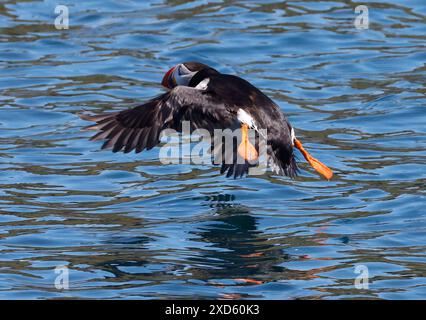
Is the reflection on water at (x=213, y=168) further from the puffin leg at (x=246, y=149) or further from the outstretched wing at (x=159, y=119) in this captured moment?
the outstretched wing at (x=159, y=119)

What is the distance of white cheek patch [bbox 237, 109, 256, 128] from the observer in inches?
267

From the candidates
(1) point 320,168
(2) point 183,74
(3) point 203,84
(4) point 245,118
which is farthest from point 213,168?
(4) point 245,118

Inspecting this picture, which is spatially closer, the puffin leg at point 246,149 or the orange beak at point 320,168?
the puffin leg at point 246,149

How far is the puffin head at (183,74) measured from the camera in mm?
7531

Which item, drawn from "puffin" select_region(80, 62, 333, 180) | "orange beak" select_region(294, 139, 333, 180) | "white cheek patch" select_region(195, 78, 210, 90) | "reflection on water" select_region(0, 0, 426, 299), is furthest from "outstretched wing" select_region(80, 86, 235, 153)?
"orange beak" select_region(294, 139, 333, 180)

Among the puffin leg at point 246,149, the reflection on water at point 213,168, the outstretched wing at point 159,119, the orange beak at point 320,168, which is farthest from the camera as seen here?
the orange beak at point 320,168

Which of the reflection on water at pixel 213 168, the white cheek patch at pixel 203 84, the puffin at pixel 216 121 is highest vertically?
the white cheek patch at pixel 203 84

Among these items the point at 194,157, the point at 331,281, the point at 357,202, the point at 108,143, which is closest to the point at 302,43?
the point at 194,157

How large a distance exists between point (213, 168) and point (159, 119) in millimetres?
1498

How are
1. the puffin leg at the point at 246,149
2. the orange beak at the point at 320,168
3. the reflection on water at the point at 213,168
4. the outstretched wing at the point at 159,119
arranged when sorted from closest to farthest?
the reflection on water at the point at 213,168, the outstretched wing at the point at 159,119, the puffin leg at the point at 246,149, the orange beak at the point at 320,168

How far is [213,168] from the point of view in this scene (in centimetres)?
818

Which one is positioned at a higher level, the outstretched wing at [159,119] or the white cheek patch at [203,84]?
the white cheek patch at [203,84]

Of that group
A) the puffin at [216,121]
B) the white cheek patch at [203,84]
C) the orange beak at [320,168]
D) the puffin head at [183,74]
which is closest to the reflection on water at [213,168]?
the orange beak at [320,168]

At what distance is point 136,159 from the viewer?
833 centimetres
